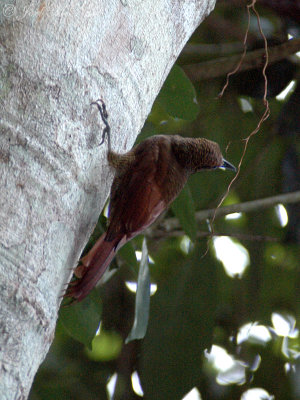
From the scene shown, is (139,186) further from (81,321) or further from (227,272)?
(227,272)

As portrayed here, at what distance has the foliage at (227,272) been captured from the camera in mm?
2969

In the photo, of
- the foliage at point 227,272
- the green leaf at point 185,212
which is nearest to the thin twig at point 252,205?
the foliage at point 227,272

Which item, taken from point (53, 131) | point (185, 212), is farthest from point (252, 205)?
point (53, 131)

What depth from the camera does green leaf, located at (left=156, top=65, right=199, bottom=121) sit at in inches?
98.3

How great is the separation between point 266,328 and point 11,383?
7.91ft

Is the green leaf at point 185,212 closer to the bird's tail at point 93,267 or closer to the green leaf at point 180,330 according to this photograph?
the green leaf at point 180,330

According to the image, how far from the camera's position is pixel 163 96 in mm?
2547

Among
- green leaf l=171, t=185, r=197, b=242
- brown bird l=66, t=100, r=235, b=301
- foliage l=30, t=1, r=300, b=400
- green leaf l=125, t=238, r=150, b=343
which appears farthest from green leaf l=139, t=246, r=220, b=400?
brown bird l=66, t=100, r=235, b=301

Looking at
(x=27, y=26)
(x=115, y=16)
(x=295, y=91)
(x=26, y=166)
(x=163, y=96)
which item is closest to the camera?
(x=26, y=166)

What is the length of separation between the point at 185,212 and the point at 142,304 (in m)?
0.53

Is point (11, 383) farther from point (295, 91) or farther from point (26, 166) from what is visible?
point (295, 91)

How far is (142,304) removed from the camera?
218cm

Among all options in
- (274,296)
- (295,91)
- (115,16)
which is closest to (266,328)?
(274,296)

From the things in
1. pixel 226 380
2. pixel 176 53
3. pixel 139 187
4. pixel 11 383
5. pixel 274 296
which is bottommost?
pixel 226 380
